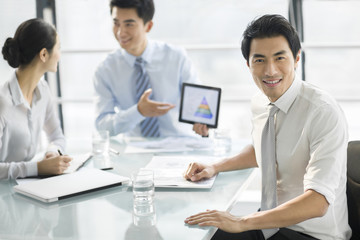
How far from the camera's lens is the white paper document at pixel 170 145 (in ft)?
7.74

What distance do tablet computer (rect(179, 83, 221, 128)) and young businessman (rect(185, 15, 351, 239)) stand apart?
1.93ft

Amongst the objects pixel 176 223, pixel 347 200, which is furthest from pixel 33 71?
pixel 347 200

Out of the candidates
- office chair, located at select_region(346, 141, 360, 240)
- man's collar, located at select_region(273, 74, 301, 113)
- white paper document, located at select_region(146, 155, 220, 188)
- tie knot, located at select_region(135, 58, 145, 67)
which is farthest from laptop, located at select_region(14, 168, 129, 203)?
tie knot, located at select_region(135, 58, 145, 67)

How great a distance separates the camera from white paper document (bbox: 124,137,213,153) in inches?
92.9

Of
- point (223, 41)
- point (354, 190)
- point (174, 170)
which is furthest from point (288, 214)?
point (223, 41)

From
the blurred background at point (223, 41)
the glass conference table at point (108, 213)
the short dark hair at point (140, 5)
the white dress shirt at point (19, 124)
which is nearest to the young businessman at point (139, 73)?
the short dark hair at point (140, 5)

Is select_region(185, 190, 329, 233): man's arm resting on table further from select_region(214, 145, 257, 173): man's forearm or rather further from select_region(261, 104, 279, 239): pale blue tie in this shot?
select_region(214, 145, 257, 173): man's forearm

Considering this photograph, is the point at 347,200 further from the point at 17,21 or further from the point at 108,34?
the point at 108,34

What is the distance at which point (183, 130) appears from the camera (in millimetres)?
3002

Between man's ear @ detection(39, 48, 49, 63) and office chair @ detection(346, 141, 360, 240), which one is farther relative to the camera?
man's ear @ detection(39, 48, 49, 63)

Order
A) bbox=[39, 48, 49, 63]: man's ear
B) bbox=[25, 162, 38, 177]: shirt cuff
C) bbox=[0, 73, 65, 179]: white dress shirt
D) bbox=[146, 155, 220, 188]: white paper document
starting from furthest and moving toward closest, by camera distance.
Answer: bbox=[39, 48, 49, 63]: man's ear, bbox=[0, 73, 65, 179]: white dress shirt, bbox=[25, 162, 38, 177]: shirt cuff, bbox=[146, 155, 220, 188]: white paper document

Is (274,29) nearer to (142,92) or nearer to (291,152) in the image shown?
(291,152)

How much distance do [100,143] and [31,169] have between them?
412mm

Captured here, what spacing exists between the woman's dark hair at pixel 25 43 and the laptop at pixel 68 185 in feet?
2.20
